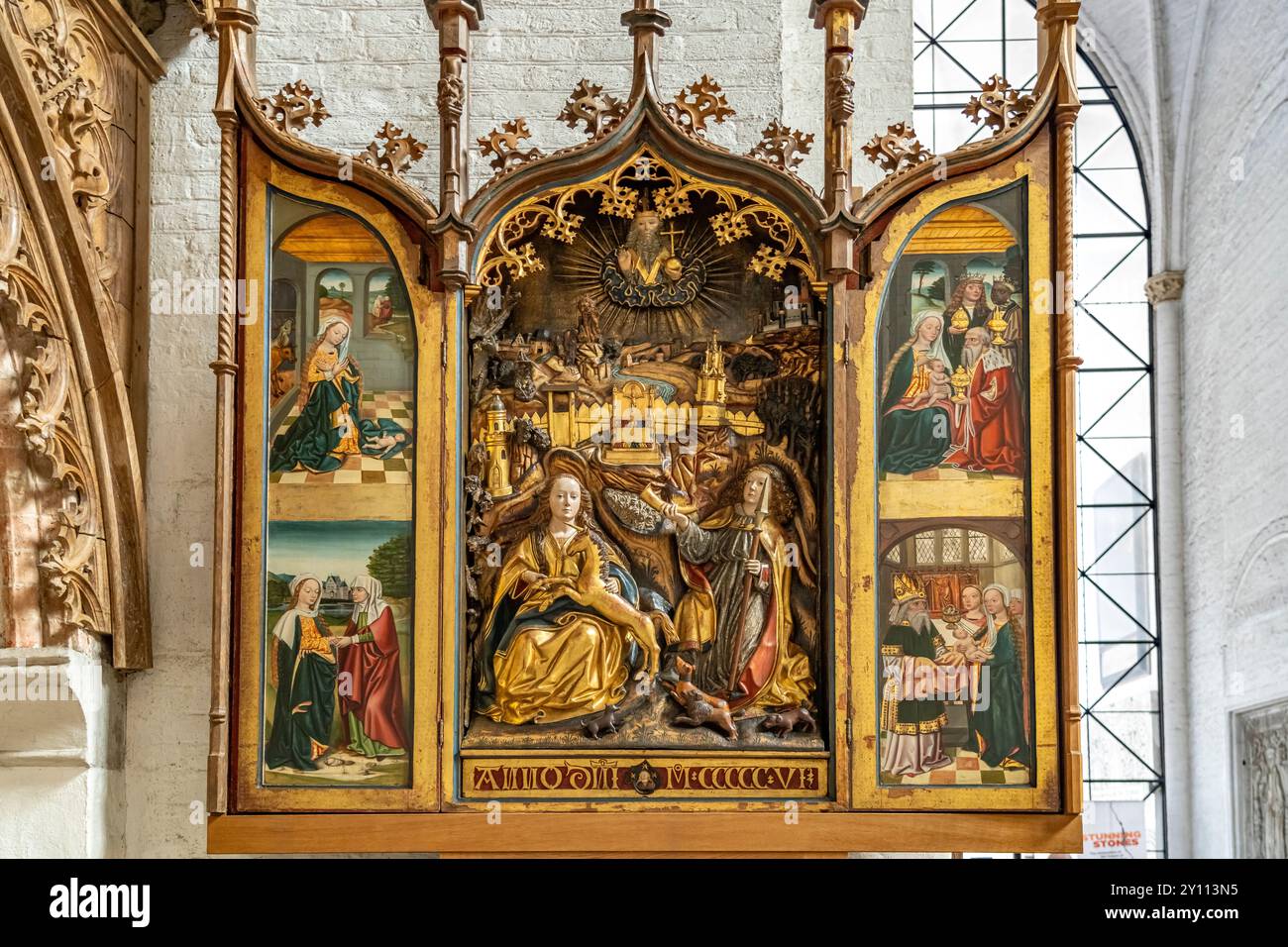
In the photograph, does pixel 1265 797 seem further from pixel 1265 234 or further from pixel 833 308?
pixel 833 308

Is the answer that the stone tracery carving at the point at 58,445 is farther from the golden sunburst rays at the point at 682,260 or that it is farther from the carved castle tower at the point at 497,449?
the golden sunburst rays at the point at 682,260

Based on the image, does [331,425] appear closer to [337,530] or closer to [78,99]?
[337,530]

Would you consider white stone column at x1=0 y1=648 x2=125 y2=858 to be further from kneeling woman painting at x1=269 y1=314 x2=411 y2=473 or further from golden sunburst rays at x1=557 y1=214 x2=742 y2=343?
golden sunburst rays at x1=557 y1=214 x2=742 y2=343

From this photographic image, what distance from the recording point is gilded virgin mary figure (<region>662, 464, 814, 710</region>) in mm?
6703

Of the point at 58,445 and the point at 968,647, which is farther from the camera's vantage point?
the point at 58,445

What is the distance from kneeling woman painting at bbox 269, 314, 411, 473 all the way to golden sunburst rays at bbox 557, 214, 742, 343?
0.94 meters

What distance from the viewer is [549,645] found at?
6.72 metres

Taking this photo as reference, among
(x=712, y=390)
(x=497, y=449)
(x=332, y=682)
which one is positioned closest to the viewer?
(x=332, y=682)

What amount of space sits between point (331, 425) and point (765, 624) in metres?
1.85

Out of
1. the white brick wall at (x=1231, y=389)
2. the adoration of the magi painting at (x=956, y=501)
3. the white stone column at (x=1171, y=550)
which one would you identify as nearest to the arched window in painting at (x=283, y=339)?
the adoration of the magi painting at (x=956, y=501)

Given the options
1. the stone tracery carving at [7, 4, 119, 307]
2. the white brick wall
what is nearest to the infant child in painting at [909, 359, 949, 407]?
the stone tracery carving at [7, 4, 119, 307]

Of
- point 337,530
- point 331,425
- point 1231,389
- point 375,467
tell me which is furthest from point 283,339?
point 1231,389

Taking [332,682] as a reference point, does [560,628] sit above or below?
above
